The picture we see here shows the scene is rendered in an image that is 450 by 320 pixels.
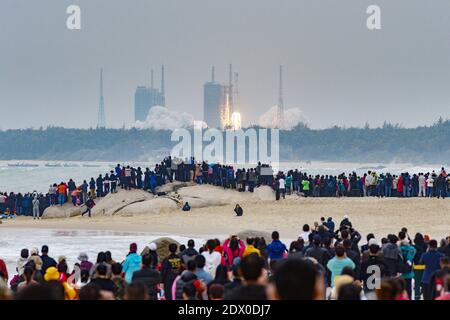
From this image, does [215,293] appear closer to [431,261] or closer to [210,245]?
[210,245]

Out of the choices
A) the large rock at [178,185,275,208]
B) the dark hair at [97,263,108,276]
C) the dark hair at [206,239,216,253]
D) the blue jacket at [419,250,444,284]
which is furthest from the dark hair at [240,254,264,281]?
the large rock at [178,185,275,208]

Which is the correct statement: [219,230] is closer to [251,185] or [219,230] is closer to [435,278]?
[251,185]

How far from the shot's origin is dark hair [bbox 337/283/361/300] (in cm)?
796

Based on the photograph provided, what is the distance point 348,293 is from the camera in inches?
316

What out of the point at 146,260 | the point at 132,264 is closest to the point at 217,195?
the point at 132,264

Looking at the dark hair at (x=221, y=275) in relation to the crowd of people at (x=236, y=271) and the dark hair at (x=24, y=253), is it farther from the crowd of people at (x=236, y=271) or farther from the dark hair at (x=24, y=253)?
the dark hair at (x=24, y=253)

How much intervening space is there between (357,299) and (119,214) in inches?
1405

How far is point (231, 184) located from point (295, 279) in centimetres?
3991

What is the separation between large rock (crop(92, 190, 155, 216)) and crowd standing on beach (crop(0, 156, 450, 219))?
0.36 m

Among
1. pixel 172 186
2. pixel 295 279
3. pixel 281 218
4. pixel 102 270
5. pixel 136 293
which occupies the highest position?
pixel 172 186

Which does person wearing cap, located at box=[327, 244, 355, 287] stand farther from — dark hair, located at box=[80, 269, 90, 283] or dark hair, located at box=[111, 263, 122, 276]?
dark hair, located at box=[80, 269, 90, 283]
